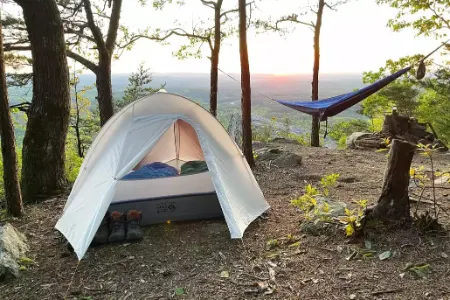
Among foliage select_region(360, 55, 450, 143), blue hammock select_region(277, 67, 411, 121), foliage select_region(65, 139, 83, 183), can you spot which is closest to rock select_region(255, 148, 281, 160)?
blue hammock select_region(277, 67, 411, 121)

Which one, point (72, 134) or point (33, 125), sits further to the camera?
point (72, 134)

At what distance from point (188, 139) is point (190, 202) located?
146 centimetres

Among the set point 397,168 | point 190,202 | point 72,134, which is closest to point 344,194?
point 397,168

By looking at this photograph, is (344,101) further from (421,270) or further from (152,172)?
(152,172)

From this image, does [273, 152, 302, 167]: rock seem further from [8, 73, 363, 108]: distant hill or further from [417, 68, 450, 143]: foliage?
[417, 68, 450, 143]: foliage

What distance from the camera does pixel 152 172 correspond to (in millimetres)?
4527

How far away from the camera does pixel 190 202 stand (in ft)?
13.8

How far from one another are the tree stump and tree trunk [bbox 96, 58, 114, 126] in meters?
5.51

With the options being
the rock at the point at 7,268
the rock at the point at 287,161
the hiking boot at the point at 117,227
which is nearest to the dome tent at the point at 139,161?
the hiking boot at the point at 117,227

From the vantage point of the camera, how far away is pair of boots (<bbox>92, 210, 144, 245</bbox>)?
11.9 ft

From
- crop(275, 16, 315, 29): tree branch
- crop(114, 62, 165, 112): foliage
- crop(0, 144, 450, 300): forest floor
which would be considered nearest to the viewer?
crop(0, 144, 450, 300): forest floor

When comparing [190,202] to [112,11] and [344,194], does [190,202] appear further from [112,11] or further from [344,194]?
[112,11]

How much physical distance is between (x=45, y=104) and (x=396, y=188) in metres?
4.45

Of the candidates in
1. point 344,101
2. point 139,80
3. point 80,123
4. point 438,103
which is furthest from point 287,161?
point 139,80
